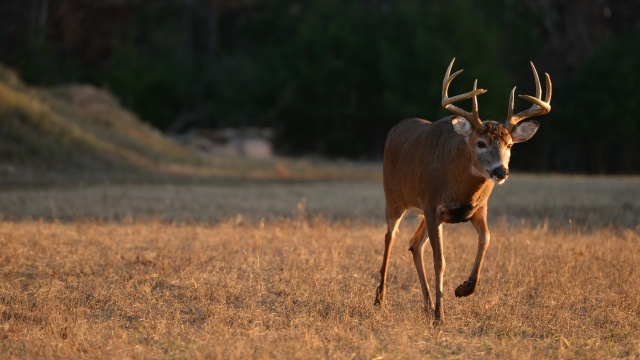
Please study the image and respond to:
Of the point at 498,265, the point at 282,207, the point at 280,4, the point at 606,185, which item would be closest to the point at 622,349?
the point at 498,265

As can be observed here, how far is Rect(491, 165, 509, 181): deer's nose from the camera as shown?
8.28 m

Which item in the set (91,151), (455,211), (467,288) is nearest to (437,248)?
(455,211)

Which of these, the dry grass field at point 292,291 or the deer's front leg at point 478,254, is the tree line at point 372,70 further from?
the deer's front leg at point 478,254

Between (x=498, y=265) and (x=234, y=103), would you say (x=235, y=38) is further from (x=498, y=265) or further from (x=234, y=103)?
(x=498, y=265)

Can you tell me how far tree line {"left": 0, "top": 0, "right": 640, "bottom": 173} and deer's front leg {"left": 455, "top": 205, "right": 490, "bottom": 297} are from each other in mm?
32264

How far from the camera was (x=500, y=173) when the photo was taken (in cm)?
828

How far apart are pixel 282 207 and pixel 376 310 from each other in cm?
1027

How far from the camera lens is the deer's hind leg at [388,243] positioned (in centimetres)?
940

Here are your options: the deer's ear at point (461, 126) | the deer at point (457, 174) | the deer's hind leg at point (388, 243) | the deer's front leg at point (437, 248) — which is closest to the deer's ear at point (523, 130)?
the deer at point (457, 174)

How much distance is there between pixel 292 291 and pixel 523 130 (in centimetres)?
278

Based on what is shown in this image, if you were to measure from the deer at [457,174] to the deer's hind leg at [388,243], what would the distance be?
0.04 ft

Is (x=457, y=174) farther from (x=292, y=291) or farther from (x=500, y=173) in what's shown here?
(x=292, y=291)

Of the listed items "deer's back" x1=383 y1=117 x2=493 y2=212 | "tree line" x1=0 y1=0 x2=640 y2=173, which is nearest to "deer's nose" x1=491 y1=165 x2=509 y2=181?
"deer's back" x1=383 y1=117 x2=493 y2=212

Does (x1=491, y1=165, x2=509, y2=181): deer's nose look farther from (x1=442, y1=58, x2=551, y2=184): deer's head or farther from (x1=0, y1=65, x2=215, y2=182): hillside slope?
(x1=0, y1=65, x2=215, y2=182): hillside slope
